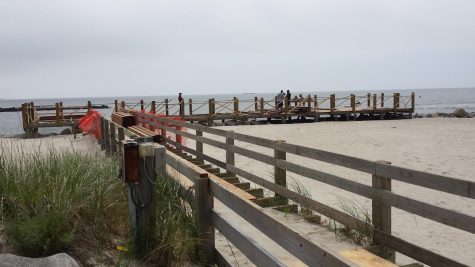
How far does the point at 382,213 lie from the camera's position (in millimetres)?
4570

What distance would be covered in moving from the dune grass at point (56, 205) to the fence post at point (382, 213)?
244 centimetres

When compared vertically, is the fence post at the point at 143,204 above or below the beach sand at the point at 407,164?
above

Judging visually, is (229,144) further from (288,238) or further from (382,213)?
(288,238)

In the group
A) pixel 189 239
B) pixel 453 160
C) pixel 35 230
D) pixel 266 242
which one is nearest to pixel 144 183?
pixel 189 239

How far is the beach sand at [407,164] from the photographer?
6559 mm

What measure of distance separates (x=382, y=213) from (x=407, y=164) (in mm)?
8471

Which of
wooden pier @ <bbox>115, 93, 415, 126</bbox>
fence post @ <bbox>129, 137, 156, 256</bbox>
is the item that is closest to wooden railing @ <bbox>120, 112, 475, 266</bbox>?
fence post @ <bbox>129, 137, 156, 256</bbox>

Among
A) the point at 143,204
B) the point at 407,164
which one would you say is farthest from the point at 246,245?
the point at 407,164

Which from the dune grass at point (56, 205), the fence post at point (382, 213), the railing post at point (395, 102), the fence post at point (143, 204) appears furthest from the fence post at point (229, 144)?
the railing post at point (395, 102)

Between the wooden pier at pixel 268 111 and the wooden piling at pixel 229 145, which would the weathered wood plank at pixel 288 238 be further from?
the wooden pier at pixel 268 111

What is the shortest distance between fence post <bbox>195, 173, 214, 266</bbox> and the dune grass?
2.85 feet

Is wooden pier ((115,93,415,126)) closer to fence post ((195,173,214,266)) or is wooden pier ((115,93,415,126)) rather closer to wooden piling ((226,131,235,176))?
wooden piling ((226,131,235,176))

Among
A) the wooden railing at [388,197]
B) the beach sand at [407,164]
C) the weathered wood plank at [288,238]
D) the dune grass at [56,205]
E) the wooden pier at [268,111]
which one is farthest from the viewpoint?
the wooden pier at [268,111]

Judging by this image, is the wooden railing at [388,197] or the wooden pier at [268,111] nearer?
the wooden railing at [388,197]
